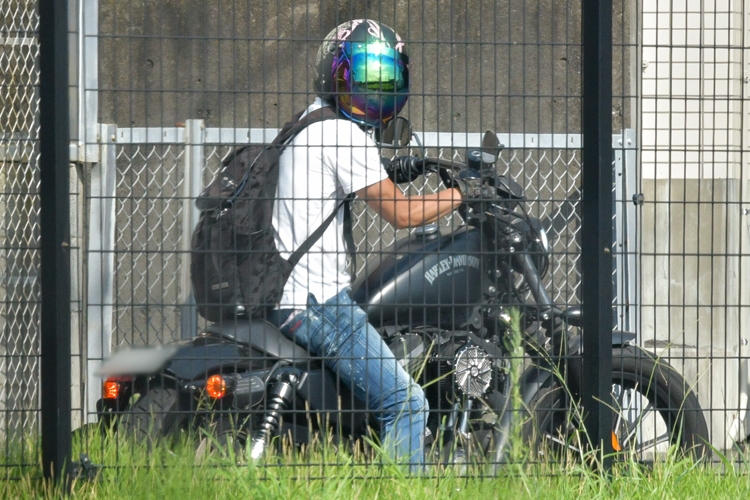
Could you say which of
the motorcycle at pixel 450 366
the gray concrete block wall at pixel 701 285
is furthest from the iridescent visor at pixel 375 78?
the gray concrete block wall at pixel 701 285

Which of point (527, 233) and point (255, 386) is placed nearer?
point (255, 386)

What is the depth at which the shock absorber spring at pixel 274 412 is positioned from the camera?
322 centimetres

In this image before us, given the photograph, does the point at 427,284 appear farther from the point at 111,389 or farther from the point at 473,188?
the point at 111,389

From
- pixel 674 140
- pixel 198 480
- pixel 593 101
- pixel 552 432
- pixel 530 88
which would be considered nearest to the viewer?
pixel 198 480

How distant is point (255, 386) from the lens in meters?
3.31

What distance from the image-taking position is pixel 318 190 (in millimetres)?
3287

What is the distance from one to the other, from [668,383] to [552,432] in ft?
1.70

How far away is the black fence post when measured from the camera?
3.12 meters

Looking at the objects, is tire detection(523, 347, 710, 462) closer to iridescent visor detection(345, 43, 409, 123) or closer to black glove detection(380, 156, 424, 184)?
black glove detection(380, 156, 424, 184)

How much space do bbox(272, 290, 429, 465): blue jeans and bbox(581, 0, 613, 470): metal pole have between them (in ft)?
1.99

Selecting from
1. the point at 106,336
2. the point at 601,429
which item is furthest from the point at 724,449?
the point at 106,336

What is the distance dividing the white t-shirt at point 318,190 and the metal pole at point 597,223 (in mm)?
735

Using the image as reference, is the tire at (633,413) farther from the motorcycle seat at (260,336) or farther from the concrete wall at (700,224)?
the motorcycle seat at (260,336)

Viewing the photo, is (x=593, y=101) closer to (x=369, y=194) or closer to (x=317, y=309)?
(x=369, y=194)
